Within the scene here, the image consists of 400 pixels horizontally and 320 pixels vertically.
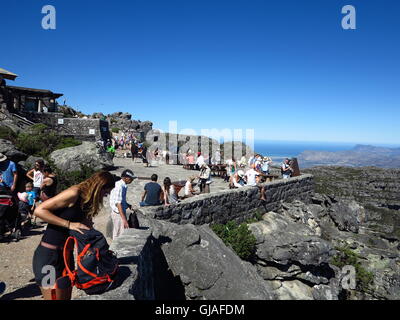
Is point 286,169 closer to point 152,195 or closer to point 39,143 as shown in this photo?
point 152,195

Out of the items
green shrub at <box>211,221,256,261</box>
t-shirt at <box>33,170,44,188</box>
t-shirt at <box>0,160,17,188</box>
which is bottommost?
green shrub at <box>211,221,256,261</box>

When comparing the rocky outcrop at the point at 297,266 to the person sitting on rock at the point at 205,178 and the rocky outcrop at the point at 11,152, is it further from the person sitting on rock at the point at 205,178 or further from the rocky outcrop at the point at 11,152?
the rocky outcrop at the point at 11,152

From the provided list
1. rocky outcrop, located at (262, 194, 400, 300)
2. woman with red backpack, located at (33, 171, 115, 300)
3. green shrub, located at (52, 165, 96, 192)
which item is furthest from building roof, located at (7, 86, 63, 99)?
woman with red backpack, located at (33, 171, 115, 300)

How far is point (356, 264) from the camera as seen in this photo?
437 inches

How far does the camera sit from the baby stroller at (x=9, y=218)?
18.9 feet

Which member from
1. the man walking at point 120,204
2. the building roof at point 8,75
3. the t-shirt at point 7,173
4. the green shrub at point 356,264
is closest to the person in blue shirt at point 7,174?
the t-shirt at point 7,173

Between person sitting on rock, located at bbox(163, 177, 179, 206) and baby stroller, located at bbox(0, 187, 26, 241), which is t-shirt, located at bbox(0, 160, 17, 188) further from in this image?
person sitting on rock, located at bbox(163, 177, 179, 206)

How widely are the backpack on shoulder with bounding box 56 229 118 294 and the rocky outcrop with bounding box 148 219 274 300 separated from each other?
10.2 feet

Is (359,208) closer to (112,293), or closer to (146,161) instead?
(146,161)

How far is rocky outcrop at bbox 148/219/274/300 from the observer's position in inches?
236

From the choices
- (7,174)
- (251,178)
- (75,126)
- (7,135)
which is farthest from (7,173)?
(75,126)

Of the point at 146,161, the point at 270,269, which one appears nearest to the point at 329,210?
the point at 270,269

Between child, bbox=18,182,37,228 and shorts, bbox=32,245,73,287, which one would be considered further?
child, bbox=18,182,37,228

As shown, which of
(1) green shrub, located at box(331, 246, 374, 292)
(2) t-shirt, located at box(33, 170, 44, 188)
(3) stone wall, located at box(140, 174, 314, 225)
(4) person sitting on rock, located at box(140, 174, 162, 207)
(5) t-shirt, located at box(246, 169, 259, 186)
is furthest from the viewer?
(5) t-shirt, located at box(246, 169, 259, 186)
